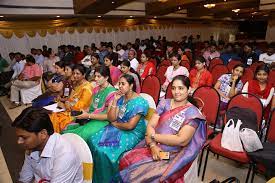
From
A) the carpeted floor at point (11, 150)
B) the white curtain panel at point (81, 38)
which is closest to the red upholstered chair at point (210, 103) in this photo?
the carpeted floor at point (11, 150)

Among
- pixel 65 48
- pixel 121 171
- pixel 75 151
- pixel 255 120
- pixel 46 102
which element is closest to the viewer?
pixel 75 151

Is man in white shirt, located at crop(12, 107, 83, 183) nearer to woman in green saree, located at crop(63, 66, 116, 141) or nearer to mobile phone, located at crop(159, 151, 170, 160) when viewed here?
mobile phone, located at crop(159, 151, 170, 160)

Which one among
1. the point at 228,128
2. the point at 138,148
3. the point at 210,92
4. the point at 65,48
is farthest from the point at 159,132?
the point at 65,48

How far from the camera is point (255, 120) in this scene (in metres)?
2.42

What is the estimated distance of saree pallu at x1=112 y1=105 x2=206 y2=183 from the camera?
1886 mm

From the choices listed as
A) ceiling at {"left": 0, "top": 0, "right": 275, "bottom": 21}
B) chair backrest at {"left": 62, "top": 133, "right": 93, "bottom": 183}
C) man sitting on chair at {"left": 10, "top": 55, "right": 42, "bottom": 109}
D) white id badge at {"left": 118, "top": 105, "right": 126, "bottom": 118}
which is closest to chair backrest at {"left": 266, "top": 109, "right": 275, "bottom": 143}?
white id badge at {"left": 118, "top": 105, "right": 126, "bottom": 118}

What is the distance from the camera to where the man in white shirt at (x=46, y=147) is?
→ 55.4 inches

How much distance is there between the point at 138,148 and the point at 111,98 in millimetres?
790

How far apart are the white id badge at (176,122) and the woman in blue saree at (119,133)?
1.42 feet

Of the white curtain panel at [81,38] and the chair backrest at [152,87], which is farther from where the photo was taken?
the white curtain panel at [81,38]

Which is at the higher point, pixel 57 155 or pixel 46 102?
pixel 57 155

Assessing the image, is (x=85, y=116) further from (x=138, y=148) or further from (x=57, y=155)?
(x=57, y=155)

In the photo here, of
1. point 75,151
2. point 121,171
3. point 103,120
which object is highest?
point 75,151

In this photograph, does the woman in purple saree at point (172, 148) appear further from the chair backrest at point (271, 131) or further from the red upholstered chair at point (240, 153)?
the chair backrest at point (271, 131)
